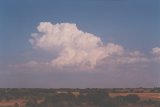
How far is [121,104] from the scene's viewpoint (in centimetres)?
2134

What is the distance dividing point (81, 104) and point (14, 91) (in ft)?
A: 14.4

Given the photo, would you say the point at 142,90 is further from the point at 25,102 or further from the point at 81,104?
the point at 25,102

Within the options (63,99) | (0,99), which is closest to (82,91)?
(63,99)

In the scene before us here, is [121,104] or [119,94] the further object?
[119,94]

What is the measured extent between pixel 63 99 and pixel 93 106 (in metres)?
1.60

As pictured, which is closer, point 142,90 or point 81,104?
point 81,104

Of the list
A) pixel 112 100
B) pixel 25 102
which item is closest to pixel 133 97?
pixel 112 100

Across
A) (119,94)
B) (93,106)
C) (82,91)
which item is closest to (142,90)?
(119,94)

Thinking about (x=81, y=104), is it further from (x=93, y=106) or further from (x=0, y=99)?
(x=0, y=99)

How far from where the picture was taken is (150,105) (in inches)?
805

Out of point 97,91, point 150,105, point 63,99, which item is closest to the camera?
point 150,105

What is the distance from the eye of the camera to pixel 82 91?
2441 centimetres

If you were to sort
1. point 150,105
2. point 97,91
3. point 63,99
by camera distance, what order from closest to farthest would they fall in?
point 150,105, point 63,99, point 97,91

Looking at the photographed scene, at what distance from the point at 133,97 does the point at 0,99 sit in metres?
6.42
